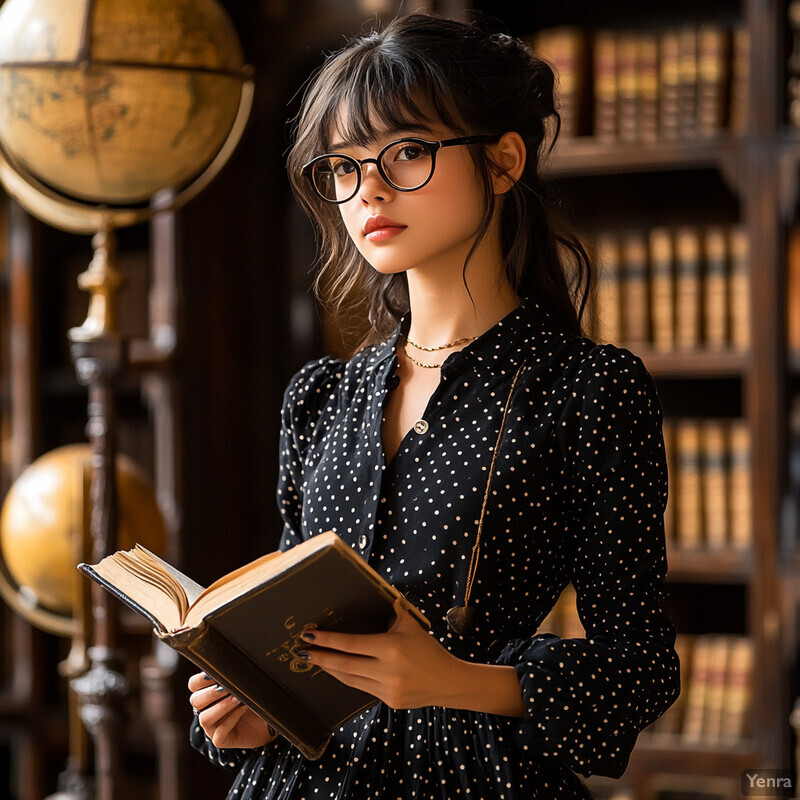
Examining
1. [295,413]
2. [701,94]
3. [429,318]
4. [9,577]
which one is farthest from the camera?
[701,94]

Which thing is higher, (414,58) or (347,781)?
(414,58)

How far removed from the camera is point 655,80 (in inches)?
107

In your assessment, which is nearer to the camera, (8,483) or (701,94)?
(701,94)

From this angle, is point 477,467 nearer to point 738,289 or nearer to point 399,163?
point 399,163

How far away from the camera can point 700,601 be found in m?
2.97

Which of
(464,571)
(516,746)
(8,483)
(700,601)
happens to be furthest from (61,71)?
(700,601)

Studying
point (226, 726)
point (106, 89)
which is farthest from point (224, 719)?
point (106, 89)

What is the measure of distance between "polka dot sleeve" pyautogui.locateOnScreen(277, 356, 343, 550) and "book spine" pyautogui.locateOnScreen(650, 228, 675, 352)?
1610 mm

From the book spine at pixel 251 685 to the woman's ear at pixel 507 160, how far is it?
1.72 ft

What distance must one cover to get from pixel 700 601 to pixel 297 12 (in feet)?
6.11

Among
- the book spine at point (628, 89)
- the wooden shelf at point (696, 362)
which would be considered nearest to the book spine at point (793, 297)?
the wooden shelf at point (696, 362)

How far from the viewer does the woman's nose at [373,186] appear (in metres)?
1.10

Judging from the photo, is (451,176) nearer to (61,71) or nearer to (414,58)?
(414,58)

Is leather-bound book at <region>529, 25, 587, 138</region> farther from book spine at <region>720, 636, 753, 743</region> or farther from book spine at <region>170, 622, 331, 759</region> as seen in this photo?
book spine at <region>170, 622, 331, 759</region>
